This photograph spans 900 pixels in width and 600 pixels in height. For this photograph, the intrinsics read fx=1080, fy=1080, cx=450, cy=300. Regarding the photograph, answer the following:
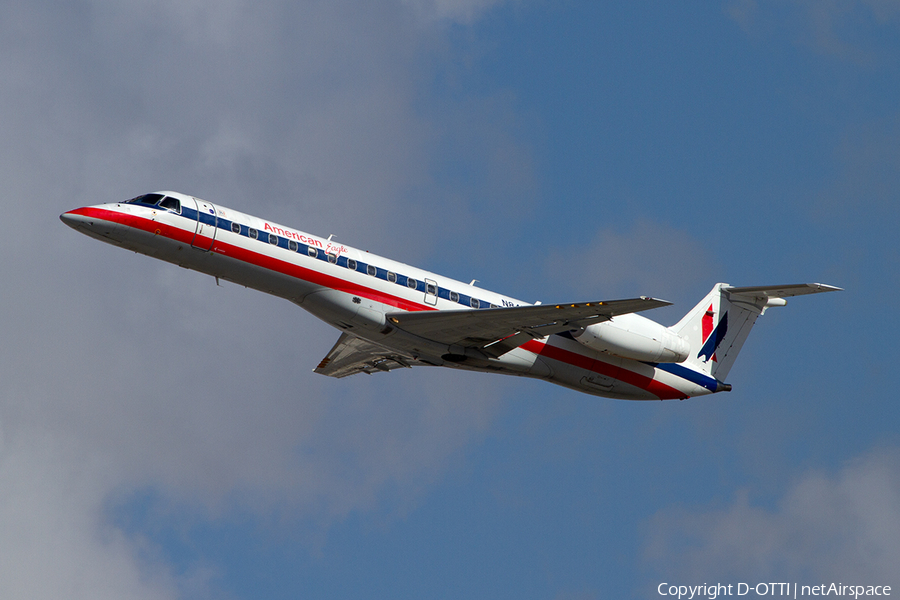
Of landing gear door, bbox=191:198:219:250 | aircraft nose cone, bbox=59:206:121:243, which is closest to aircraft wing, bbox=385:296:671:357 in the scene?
landing gear door, bbox=191:198:219:250

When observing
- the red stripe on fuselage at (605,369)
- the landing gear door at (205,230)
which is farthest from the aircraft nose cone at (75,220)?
the red stripe on fuselage at (605,369)

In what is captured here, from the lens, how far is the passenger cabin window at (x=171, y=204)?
24.9 meters

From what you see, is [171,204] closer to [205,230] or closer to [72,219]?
[205,230]

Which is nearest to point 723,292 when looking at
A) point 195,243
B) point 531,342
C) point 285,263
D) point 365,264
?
point 531,342

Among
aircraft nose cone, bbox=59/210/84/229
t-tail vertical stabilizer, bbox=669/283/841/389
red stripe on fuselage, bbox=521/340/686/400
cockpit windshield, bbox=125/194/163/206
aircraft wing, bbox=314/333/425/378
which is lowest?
aircraft nose cone, bbox=59/210/84/229

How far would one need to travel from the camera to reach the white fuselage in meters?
24.6

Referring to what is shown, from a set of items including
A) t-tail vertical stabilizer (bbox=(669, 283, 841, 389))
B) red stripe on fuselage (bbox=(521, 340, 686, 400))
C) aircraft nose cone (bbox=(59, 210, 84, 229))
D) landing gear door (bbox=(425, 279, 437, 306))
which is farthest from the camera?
t-tail vertical stabilizer (bbox=(669, 283, 841, 389))

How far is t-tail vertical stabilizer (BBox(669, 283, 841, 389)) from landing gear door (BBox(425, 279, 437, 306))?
7955 mm

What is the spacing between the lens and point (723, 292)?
31516 millimetres

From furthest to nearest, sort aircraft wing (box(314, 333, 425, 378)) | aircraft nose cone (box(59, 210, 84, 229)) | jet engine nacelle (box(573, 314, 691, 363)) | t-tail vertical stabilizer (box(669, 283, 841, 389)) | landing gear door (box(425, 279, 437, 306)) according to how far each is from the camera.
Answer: t-tail vertical stabilizer (box(669, 283, 841, 389)), aircraft wing (box(314, 333, 425, 378)), jet engine nacelle (box(573, 314, 691, 363)), landing gear door (box(425, 279, 437, 306)), aircraft nose cone (box(59, 210, 84, 229))

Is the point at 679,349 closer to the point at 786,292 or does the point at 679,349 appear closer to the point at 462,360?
the point at 786,292

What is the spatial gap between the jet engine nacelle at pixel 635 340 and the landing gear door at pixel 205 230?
920 centimetres

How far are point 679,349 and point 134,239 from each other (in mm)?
14260

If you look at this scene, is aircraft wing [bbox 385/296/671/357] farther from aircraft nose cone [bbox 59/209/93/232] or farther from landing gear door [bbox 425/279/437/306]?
aircraft nose cone [bbox 59/209/93/232]
